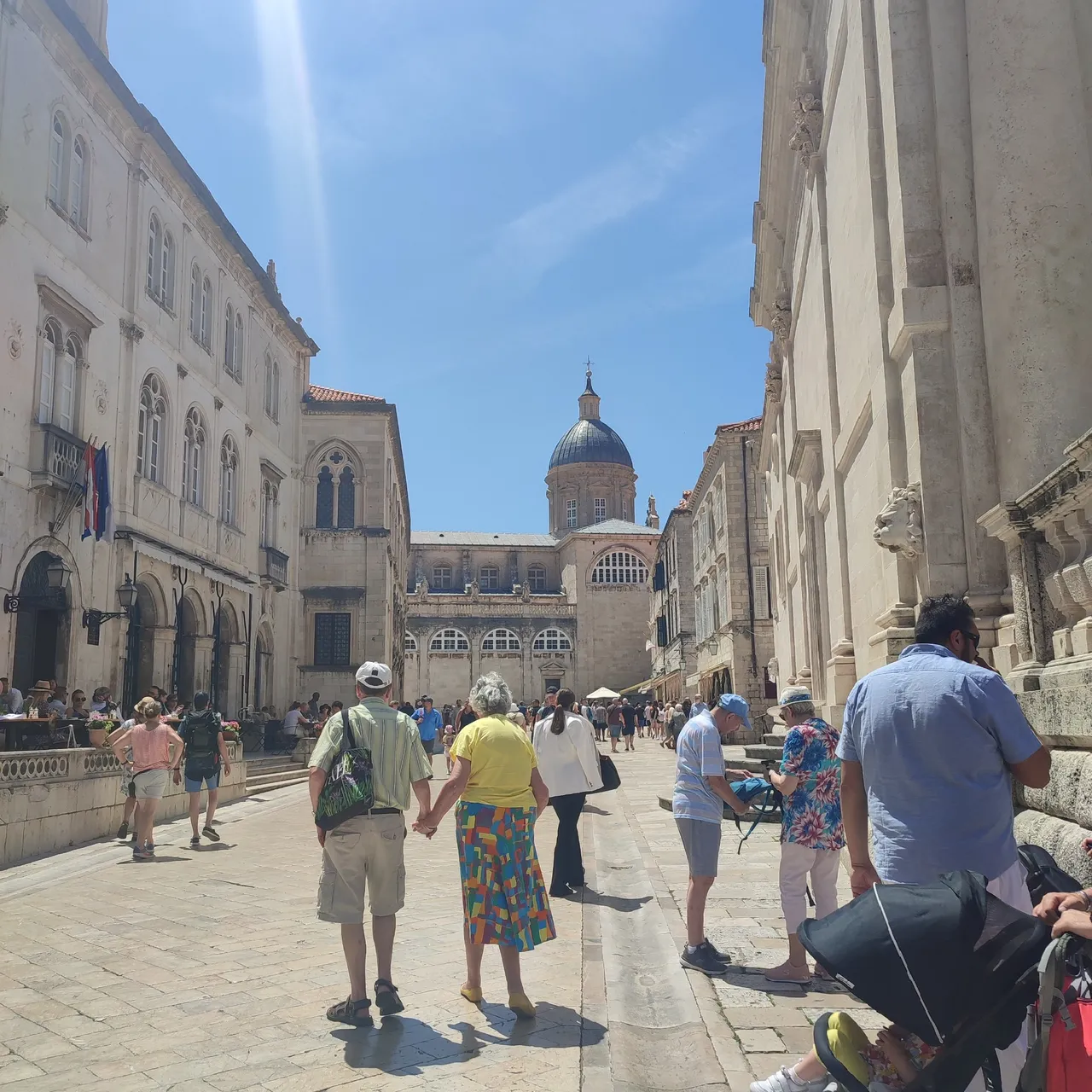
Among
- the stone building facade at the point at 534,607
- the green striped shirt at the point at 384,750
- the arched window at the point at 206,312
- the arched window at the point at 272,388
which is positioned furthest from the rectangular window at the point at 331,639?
the green striped shirt at the point at 384,750

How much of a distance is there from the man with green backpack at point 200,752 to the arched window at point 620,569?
2295 inches

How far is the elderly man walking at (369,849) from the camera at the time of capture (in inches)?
204

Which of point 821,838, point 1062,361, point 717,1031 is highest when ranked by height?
point 1062,361

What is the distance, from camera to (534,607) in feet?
223

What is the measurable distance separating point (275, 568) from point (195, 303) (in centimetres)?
852

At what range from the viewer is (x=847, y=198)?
36.9 feet

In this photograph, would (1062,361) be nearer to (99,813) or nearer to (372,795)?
(372,795)

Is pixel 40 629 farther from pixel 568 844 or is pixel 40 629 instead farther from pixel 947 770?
pixel 947 770

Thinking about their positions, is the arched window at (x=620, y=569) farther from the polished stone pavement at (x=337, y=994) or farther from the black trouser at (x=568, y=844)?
the black trouser at (x=568, y=844)

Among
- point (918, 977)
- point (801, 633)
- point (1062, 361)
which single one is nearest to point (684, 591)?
point (801, 633)

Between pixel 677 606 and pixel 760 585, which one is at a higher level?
pixel 677 606

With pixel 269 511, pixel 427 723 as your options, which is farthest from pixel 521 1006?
pixel 269 511

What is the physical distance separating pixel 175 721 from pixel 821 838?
12994 mm

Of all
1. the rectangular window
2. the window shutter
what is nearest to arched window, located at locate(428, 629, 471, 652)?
the rectangular window
